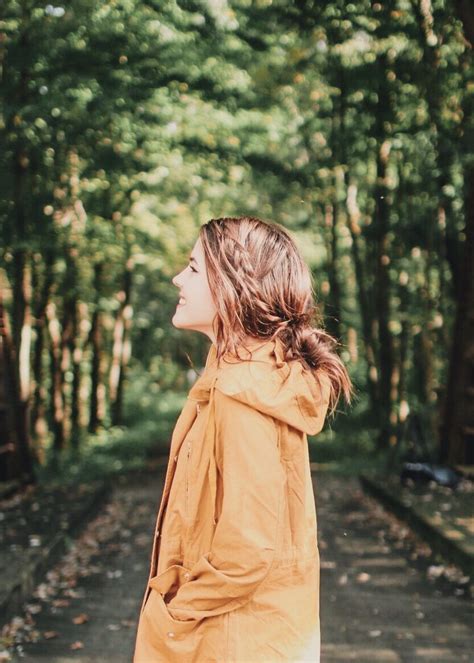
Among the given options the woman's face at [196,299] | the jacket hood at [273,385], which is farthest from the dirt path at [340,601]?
the woman's face at [196,299]

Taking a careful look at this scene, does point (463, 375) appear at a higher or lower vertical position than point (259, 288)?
lower

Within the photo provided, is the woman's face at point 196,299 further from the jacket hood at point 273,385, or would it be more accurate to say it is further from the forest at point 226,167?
the forest at point 226,167

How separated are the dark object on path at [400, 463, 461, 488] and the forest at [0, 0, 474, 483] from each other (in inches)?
31.9

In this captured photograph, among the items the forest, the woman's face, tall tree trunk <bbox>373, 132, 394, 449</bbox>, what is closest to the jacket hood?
the woman's face

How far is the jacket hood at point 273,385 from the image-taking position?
2.19 meters

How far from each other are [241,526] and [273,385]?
1.21ft

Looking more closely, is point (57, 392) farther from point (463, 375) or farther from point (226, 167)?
point (463, 375)

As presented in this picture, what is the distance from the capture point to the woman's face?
241 centimetres

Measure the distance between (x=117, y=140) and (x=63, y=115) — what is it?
2568 mm

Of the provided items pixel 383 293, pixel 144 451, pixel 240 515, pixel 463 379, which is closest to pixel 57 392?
pixel 144 451

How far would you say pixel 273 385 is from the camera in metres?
2.25

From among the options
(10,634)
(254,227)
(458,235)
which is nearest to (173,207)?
(458,235)

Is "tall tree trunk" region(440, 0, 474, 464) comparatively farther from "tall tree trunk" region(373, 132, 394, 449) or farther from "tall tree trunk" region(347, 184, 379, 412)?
"tall tree trunk" region(347, 184, 379, 412)

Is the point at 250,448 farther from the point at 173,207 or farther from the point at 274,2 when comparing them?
the point at 173,207
